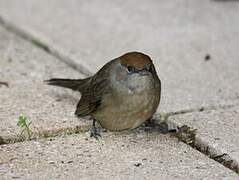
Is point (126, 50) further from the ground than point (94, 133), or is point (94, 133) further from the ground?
point (126, 50)

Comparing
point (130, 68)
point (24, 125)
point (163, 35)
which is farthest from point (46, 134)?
point (163, 35)

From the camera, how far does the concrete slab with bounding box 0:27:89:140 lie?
4652 mm

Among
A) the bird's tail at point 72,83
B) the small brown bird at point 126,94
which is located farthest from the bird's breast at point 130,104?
the bird's tail at point 72,83

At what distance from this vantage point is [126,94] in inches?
171

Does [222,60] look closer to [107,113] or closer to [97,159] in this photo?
[107,113]

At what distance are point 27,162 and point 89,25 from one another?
3.32 meters

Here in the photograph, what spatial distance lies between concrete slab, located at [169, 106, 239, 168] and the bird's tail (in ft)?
2.54

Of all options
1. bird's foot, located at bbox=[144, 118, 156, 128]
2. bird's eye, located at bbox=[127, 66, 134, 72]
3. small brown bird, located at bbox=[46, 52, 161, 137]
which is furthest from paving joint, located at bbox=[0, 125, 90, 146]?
bird's eye, located at bbox=[127, 66, 134, 72]

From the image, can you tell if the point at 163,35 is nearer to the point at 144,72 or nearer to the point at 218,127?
the point at 218,127

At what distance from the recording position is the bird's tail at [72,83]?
510 centimetres

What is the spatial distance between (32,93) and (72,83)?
1.13 feet

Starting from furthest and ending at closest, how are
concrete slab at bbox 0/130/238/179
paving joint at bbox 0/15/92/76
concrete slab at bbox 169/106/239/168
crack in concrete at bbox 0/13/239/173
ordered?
paving joint at bbox 0/15/92/76 < concrete slab at bbox 169/106/239/168 < crack in concrete at bbox 0/13/239/173 < concrete slab at bbox 0/130/238/179

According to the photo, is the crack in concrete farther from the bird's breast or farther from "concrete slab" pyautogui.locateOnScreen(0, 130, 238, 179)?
the bird's breast

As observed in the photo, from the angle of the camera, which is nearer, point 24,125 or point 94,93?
point 24,125
